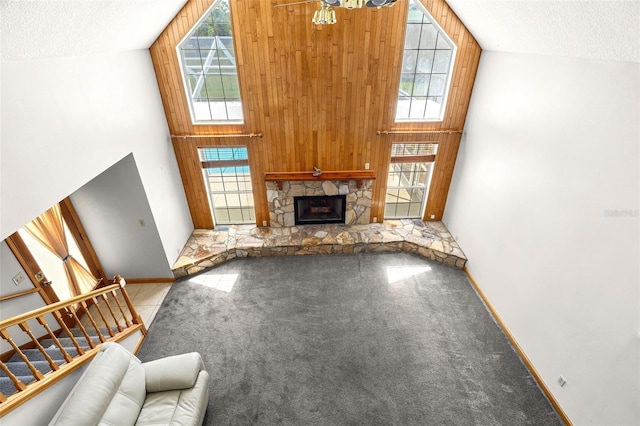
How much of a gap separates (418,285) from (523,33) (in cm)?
381

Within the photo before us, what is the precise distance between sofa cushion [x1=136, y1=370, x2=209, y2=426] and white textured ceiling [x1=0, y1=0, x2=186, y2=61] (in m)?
3.39

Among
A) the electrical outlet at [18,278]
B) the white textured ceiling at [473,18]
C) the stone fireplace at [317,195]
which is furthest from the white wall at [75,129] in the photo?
the stone fireplace at [317,195]

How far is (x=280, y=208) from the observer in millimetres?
6234

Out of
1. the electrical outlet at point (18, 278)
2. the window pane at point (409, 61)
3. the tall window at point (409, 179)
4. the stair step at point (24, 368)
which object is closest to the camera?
the stair step at point (24, 368)

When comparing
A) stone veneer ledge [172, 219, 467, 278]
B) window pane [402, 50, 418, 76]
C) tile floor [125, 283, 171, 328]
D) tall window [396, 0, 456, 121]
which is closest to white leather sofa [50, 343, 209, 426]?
tile floor [125, 283, 171, 328]

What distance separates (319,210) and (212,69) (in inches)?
128

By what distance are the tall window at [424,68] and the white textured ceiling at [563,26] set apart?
2.10ft

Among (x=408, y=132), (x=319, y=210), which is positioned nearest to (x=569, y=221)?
(x=408, y=132)

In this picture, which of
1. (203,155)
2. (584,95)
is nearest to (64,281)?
(203,155)

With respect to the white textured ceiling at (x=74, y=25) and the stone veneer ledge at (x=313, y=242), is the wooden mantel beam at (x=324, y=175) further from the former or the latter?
the white textured ceiling at (x=74, y=25)

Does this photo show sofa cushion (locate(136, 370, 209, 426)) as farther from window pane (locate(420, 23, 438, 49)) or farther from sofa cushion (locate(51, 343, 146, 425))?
window pane (locate(420, 23, 438, 49))

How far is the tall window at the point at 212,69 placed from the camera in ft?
15.7

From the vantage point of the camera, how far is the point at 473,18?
4367mm

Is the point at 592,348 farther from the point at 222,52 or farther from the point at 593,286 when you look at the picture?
the point at 222,52
